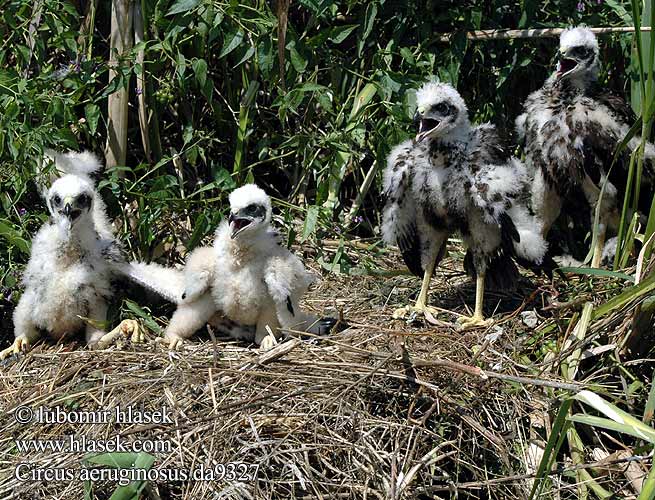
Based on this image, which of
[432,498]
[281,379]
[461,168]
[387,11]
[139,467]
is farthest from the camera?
[387,11]

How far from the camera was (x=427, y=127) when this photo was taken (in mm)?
5227

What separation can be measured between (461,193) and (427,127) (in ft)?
1.24

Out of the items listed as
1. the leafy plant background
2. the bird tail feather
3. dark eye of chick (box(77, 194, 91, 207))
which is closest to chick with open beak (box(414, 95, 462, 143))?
the leafy plant background

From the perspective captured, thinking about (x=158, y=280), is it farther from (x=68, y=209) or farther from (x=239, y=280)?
(x=68, y=209)

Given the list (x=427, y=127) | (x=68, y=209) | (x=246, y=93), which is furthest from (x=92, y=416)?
(x=246, y=93)

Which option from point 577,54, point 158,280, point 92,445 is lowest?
point 92,445

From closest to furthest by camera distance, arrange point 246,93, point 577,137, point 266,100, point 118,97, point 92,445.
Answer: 1. point 92,445
2. point 577,137
3. point 118,97
4. point 246,93
5. point 266,100

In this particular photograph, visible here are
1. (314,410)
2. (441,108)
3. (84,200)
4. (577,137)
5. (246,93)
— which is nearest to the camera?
(314,410)

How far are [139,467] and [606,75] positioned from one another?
4322 millimetres

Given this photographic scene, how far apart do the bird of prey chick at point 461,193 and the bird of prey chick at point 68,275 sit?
60.2 inches

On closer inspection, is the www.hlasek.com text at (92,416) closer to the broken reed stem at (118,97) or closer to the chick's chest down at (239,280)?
the chick's chest down at (239,280)

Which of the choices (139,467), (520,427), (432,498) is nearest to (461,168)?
(520,427)

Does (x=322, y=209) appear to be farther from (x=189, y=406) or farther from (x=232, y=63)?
(x=189, y=406)

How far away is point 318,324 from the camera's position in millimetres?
5285
